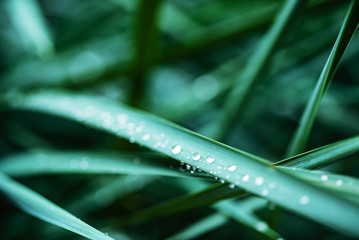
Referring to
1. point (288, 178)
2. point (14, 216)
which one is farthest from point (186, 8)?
point (288, 178)

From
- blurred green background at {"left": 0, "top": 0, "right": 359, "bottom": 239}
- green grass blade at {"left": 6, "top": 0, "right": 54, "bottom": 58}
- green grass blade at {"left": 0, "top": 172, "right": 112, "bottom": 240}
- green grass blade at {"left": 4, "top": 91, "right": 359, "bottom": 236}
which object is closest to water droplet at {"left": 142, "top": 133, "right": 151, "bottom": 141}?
green grass blade at {"left": 4, "top": 91, "right": 359, "bottom": 236}

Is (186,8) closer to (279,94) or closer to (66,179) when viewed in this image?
(279,94)

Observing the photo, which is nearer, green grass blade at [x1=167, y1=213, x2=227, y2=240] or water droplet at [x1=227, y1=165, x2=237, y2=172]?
water droplet at [x1=227, y1=165, x2=237, y2=172]

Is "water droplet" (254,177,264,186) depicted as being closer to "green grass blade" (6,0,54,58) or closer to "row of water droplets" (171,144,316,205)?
"row of water droplets" (171,144,316,205)

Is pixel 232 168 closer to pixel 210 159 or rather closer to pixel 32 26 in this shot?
pixel 210 159

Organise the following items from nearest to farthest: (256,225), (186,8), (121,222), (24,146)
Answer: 1. (256,225)
2. (121,222)
3. (24,146)
4. (186,8)
